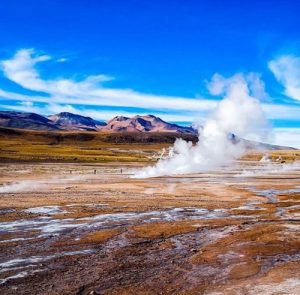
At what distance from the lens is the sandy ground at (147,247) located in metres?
15.4

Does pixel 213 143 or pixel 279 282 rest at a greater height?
pixel 213 143

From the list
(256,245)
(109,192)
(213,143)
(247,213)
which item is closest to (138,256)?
(256,245)

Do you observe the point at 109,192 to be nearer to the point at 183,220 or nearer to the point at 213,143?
the point at 183,220

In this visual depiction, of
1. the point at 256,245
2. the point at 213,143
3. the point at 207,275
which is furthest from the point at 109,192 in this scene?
the point at 213,143

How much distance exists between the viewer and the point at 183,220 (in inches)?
1102

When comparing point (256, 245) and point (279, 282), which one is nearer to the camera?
point (279, 282)

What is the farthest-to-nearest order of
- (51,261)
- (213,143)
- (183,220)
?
1. (213,143)
2. (183,220)
3. (51,261)

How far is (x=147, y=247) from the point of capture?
20609 mm

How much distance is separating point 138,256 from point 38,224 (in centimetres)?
886

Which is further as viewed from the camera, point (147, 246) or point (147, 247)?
point (147, 246)

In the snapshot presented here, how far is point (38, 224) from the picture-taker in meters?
25.8

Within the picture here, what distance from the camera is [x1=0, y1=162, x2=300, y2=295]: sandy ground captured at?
1535 centimetres

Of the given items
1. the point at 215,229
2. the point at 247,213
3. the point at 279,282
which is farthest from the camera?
Result: the point at 247,213

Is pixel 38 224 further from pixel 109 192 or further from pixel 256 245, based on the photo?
pixel 109 192
